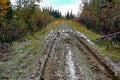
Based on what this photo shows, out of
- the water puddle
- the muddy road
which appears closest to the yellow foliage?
the muddy road

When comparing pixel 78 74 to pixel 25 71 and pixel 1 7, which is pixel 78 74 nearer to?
pixel 25 71

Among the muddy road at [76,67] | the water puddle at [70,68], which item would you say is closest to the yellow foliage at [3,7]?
the muddy road at [76,67]

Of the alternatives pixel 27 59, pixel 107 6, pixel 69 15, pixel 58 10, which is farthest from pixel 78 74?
pixel 58 10

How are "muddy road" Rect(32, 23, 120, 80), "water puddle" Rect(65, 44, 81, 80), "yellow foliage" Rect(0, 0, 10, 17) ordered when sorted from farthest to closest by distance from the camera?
"yellow foliage" Rect(0, 0, 10, 17) < "muddy road" Rect(32, 23, 120, 80) < "water puddle" Rect(65, 44, 81, 80)

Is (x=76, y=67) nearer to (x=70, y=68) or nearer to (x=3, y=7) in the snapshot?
(x=70, y=68)

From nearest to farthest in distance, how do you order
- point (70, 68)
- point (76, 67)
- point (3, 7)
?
point (70, 68) → point (76, 67) → point (3, 7)

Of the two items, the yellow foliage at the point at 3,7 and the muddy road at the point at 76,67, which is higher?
the yellow foliage at the point at 3,7

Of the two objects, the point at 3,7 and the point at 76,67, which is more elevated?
the point at 3,7

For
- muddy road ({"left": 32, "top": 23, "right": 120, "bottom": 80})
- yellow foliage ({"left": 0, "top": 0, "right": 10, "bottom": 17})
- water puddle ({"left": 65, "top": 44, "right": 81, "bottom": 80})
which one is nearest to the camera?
water puddle ({"left": 65, "top": 44, "right": 81, "bottom": 80})

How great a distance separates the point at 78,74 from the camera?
33.1 feet

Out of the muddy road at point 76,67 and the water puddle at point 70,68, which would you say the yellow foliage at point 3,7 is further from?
the water puddle at point 70,68

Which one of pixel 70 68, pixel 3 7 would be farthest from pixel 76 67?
pixel 3 7

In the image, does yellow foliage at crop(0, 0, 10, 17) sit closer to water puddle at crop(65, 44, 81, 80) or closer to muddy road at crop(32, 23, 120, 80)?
muddy road at crop(32, 23, 120, 80)

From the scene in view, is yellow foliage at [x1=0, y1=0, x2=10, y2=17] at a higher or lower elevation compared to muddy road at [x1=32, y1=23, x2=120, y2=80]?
higher
